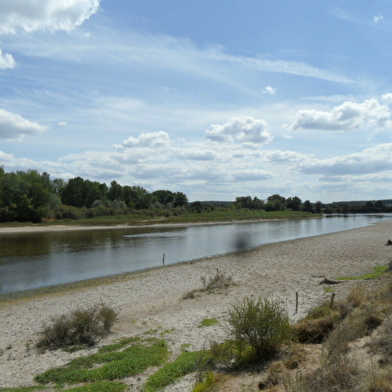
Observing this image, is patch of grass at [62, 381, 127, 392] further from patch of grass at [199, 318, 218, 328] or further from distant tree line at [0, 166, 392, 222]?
distant tree line at [0, 166, 392, 222]

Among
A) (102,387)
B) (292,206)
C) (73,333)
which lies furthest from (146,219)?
(292,206)

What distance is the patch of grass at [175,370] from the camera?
674 centimetres

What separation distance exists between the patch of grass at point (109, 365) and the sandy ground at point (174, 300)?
382 mm

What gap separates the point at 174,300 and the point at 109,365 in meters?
7.75

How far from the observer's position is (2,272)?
24391mm

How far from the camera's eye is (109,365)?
25.4 feet

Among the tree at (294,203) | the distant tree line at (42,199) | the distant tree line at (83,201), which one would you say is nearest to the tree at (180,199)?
the distant tree line at (83,201)

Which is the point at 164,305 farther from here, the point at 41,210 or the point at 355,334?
the point at 41,210

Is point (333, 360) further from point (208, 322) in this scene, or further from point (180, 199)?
point (180, 199)

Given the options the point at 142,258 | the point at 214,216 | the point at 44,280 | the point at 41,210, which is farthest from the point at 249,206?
the point at 44,280

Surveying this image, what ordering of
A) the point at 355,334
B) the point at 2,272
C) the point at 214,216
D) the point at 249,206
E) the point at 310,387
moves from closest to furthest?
the point at 310,387
the point at 355,334
the point at 2,272
the point at 214,216
the point at 249,206

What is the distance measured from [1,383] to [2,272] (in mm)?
19388

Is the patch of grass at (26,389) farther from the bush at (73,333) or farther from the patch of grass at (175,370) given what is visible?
the bush at (73,333)

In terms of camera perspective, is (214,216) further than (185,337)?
Yes
